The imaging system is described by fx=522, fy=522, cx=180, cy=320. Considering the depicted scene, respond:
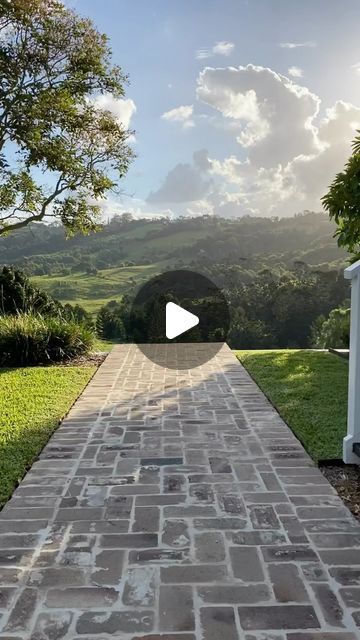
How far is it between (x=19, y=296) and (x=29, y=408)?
4.94 metres

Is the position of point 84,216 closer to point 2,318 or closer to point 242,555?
point 2,318

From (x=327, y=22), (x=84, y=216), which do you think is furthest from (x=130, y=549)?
(x=327, y=22)

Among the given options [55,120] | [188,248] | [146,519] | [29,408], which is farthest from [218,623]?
[188,248]

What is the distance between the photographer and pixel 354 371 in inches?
156

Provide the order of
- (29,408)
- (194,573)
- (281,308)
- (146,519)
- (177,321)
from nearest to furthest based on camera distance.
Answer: (194,573) < (146,519) < (29,408) < (177,321) < (281,308)

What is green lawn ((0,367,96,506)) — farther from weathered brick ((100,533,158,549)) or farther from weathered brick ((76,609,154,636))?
weathered brick ((76,609,154,636))

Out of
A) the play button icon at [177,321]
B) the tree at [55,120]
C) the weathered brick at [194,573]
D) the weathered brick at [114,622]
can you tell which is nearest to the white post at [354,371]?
the weathered brick at [194,573]

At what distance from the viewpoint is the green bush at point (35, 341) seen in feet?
29.2

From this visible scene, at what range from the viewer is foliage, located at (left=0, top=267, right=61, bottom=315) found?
10.3 meters

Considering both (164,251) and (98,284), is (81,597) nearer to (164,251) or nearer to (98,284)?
(98,284)

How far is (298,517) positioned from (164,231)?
2829cm

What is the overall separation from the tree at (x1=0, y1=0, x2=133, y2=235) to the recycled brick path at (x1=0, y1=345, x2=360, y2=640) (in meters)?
5.69

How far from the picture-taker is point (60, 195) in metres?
9.99

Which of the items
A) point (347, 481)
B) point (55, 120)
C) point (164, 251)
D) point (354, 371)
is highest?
point (55, 120)
